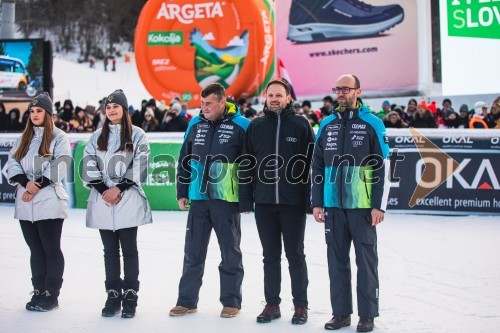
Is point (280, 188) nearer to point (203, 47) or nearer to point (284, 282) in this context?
point (284, 282)

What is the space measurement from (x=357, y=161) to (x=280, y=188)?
594 millimetres

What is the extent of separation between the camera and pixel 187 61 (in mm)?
18859

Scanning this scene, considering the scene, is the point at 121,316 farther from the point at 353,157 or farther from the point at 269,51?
the point at 269,51

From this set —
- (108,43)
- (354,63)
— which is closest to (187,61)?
(354,63)

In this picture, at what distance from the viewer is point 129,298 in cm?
646

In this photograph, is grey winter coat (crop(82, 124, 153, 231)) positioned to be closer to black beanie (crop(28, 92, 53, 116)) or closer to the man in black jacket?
black beanie (crop(28, 92, 53, 116))

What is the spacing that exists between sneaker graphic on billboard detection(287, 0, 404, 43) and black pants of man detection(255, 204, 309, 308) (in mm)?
13440

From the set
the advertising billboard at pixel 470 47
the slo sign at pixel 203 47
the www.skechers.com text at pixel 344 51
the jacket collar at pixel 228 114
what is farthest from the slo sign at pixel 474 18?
the jacket collar at pixel 228 114

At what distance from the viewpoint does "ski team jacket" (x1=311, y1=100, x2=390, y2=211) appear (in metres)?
5.98

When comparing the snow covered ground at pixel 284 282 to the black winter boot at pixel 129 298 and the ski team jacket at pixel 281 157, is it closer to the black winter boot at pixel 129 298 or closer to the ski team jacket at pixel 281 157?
the black winter boot at pixel 129 298

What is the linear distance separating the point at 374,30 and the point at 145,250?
11290mm

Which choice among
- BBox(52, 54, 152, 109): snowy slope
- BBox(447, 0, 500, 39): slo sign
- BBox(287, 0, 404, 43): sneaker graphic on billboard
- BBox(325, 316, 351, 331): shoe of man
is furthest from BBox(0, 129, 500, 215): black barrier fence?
BBox(52, 54, 152, 109): snowy slope

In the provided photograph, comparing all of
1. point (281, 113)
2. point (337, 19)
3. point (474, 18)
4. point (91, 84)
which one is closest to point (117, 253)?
point (281, 113)

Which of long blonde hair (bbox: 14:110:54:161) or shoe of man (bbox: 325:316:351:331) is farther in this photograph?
long blonde hair (bbox: 14:110:54:161)
